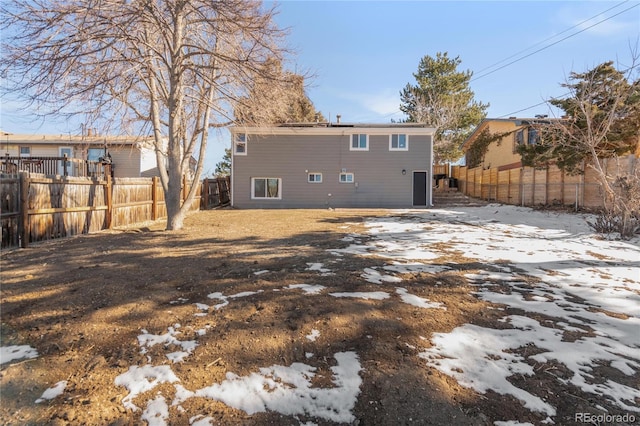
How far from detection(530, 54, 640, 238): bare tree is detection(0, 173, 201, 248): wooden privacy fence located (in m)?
12.9

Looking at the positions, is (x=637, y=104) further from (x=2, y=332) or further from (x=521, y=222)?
(x=2, y=332)

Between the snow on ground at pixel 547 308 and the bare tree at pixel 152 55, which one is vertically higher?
the bare tree at pixel 152 55

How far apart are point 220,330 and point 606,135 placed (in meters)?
16.0

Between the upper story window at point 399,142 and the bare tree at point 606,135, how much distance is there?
250 inches

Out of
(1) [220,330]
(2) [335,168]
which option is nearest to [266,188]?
(2) [335,168]

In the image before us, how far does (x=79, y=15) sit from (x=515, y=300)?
9040 mm

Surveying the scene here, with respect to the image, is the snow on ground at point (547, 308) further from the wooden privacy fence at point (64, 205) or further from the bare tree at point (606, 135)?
the wooden privacy fence at point (64, 205)

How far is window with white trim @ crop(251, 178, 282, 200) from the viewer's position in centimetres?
2016

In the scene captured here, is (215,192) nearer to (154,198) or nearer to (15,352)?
(154,198)

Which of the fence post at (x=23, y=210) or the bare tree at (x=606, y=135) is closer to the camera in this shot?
the fence post at (x=23, y=210)

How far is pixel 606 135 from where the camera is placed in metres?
13.0

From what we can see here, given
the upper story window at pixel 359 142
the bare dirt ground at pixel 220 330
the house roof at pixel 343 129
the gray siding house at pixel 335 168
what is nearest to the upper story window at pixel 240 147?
the gray siding house at pixel 335 168

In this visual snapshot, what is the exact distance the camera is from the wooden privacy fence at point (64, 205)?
6473 mm

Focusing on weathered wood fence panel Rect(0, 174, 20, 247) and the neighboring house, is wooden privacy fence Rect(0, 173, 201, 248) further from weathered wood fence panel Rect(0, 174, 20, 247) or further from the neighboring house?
the neighboring house
